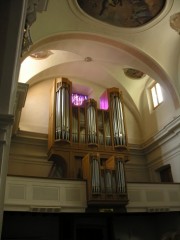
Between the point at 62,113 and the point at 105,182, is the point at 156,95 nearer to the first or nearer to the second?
the point at 62,113

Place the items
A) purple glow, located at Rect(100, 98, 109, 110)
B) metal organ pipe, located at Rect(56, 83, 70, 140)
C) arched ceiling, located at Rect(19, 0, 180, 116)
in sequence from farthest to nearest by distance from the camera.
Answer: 1. purple glow, located at Rect(100, 98, 109, 110)
2. metal organ pipe, located at Rect(56, 83, 70, 140)
3. arched ceiling, located at Rect(19, 0, 180, 116)

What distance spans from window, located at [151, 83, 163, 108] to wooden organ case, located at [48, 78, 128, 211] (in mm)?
1862

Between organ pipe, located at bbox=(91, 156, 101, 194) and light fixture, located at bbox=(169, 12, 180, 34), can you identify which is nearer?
organ pipe, located at bbox=(91, 156, 101, 194)

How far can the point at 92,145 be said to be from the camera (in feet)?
35.8

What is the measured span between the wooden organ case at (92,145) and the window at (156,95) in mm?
1862

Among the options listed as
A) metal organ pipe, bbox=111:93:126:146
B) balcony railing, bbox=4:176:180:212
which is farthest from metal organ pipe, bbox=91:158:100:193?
metal organ pipe, bbox=111:93:126:146

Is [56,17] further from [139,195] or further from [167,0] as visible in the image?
[139,195]

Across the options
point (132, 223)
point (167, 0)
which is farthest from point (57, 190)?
point (167, 0)

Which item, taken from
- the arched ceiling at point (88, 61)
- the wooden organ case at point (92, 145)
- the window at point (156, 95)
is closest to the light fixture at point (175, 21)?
the arched ceiling at point (88, 61)

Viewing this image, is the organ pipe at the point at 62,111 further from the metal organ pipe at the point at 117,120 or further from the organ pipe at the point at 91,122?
the metal organ pipe at the point at 117,120

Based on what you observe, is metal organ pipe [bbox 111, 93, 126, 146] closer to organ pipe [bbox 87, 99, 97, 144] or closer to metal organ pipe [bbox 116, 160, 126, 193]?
organ pipe [bbox 87, 99, 97, 144]

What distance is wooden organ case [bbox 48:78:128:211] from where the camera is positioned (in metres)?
9.09

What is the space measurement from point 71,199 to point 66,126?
9.66ft

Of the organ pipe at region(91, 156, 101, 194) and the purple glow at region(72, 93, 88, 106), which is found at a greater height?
the purple glow at region(72, 93, 88, 106)
